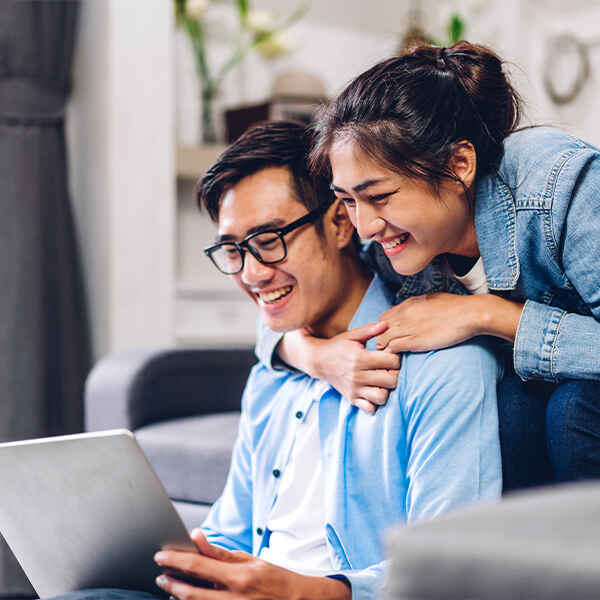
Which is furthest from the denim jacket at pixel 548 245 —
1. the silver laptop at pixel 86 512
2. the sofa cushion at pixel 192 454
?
the sofa cushion at pixel 192 454

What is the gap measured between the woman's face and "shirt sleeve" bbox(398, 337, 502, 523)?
0.45 feet

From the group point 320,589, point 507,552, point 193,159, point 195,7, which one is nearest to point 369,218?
point 320,589

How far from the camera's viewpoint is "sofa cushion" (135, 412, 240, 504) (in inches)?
70.5

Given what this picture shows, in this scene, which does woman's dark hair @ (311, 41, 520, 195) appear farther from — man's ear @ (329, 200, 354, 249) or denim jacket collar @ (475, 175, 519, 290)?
man's ear @ (329, 200, 354, 249)

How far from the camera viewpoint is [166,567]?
100cm

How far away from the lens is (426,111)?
106 cm

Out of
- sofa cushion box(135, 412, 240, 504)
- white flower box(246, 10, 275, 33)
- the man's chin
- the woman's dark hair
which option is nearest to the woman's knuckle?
the man's chin

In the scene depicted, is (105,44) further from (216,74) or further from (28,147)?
(216,74)

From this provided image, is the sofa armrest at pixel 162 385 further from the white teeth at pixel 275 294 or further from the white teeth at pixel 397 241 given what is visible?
the white teeth at pixel 397 241

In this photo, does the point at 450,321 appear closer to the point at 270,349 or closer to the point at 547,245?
the point at 547,245

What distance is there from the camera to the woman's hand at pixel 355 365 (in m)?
1.13

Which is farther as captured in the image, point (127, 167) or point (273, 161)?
point (127, 167)

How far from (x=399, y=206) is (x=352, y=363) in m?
0.23

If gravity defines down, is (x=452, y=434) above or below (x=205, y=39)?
below
